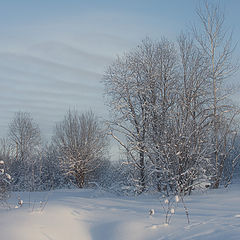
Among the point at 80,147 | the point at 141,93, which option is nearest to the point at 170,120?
the point at 141,93

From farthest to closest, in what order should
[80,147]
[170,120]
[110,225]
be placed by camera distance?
[80,147] → [170,120] → [110,225]

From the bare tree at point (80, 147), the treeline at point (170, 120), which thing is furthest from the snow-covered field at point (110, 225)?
the bare tree at point (80, 147)

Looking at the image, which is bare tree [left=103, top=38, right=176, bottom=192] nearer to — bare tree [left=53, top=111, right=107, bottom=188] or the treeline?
the treeline

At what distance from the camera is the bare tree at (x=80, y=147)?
22312 millimetres

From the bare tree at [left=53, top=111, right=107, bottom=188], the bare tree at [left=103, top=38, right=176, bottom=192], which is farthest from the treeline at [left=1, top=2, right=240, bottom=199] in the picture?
the bare tree at [left=53, top=111, right=107, bottom=188]

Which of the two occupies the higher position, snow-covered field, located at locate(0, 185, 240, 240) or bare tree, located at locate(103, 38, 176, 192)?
bare tree, located at locate(103, 38, 176, 192)

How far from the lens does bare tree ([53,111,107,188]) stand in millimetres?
22312

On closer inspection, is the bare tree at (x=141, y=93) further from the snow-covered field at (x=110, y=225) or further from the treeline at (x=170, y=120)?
the snow-covered field at (x=110, y=225)

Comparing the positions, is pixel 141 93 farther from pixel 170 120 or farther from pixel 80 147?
pixel 80 147

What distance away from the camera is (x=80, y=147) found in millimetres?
22688

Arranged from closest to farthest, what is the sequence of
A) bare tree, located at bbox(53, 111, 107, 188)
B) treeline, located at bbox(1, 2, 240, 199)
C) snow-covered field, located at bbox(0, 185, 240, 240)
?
snow-covered field, located at bbox(0, 185, 240, 240), treeline, located at bbox(1, 2, 240, 199), bare tree, located at bbox(53, 111, 107, 188)

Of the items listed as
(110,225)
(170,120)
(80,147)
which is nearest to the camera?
(110,225)

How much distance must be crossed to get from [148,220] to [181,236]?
132 cm

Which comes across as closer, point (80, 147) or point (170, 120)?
point (170, 120)
